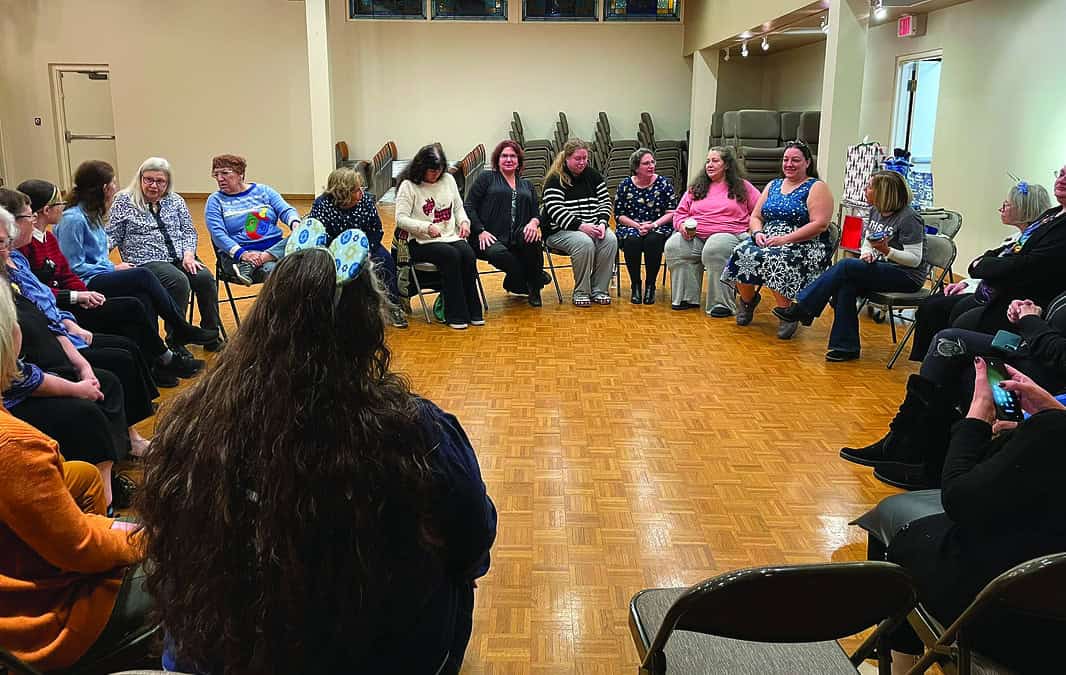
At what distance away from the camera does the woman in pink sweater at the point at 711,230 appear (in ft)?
21.6

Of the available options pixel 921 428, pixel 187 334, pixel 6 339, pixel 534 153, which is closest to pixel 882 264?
pixel 921 428

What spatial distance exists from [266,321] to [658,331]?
495cm

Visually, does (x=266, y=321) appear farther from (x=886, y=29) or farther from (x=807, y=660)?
(x=886, y=29)

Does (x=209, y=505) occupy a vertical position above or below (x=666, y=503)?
above

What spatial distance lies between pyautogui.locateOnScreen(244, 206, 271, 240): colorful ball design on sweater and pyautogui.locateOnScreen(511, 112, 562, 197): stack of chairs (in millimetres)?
8484

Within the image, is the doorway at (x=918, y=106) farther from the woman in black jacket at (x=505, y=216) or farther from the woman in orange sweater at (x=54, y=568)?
the woman in orange sweater at (x=54, y=568)

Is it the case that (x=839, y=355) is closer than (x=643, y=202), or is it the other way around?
(x=839, y=355)

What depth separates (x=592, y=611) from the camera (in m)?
2.64

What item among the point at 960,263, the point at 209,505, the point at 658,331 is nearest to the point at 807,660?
the point at 209,505

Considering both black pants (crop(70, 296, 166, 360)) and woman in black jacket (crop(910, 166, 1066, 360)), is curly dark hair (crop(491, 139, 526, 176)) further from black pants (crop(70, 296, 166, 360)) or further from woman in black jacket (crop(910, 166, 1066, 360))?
woman in black jacket (crop(910, 166, 1066, 360))

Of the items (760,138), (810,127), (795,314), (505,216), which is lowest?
(795,314)

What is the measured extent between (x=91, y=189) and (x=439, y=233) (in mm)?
2252

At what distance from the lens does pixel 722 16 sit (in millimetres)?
11492

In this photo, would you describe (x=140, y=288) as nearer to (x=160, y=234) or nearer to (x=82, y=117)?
(x=160, y=234)
